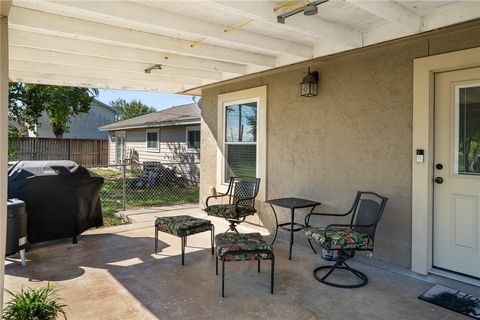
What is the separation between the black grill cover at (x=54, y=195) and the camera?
4.12m

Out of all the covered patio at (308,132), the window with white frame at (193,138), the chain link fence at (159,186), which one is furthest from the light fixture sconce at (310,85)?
the window with white frame at (193,138)

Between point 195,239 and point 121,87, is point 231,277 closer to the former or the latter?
point 195,239

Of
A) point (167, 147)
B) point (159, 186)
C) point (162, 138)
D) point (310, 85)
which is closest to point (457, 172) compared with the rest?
point (310, 85)

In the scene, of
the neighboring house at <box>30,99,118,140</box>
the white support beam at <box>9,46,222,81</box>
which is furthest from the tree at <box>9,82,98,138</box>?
the neighboring house at <box>30,99,118,140</box>

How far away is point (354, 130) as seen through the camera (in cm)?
400

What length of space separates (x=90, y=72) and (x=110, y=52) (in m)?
1.53

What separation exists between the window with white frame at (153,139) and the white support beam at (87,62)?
30.1 feet

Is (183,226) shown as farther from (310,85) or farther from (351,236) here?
(310,85)

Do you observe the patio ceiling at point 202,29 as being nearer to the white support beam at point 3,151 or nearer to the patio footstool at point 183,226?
the white support beam at point 3,151

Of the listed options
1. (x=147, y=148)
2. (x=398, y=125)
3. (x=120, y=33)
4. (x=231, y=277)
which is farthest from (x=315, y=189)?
(x=147, y=148)

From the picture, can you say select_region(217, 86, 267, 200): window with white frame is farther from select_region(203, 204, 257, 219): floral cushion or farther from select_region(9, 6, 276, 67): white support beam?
select_region(9, 6, 276, 67): white support beam

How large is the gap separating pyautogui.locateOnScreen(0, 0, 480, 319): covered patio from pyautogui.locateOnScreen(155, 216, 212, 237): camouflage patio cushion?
0.38 meters

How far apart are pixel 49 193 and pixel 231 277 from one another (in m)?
2.66

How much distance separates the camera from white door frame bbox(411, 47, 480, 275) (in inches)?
133
